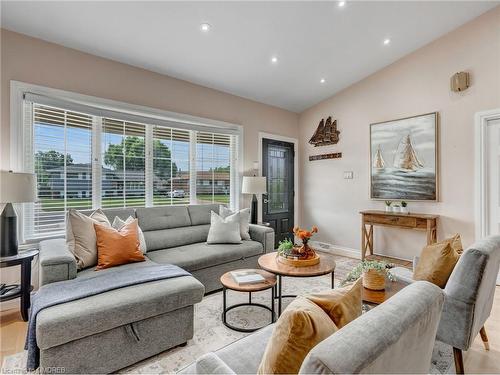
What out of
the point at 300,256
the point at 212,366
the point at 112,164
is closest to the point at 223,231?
the point at 300,256

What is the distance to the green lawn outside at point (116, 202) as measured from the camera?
2.93m

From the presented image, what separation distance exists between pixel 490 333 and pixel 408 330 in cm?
231

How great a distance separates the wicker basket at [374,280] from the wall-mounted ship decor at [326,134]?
3.35 metres

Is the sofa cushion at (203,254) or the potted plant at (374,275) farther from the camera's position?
the sofa cushion at (203,254)

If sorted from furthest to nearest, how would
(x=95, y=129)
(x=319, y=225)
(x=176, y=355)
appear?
(x=319, y=225), (x=95, y=129), (x=176, y=355)

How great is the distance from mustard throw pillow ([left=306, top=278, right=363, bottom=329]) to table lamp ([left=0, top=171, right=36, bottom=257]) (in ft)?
8.61

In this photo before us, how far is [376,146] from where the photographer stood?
435 centimetres

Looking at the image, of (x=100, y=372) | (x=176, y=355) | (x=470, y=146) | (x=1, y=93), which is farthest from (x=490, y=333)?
(x=1, y=93)

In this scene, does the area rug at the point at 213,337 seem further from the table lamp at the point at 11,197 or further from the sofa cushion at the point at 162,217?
the sofa cushion at the point at 162,217

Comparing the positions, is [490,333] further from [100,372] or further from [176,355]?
[100,372]

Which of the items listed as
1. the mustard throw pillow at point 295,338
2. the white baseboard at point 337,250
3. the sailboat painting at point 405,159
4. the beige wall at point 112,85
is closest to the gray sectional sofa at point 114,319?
the mustard throw pillow at point 295,338

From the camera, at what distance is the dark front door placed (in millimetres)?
5051

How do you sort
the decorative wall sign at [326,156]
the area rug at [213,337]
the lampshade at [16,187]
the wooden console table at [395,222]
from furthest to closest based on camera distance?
the decorative wall sign at [326,156], the wooden console table at [395,222], the lampshade at [16,187], the area rug at [213,337]

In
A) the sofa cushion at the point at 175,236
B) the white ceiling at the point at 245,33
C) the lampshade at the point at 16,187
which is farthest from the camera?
the sofa cushion at the point at 175,236
